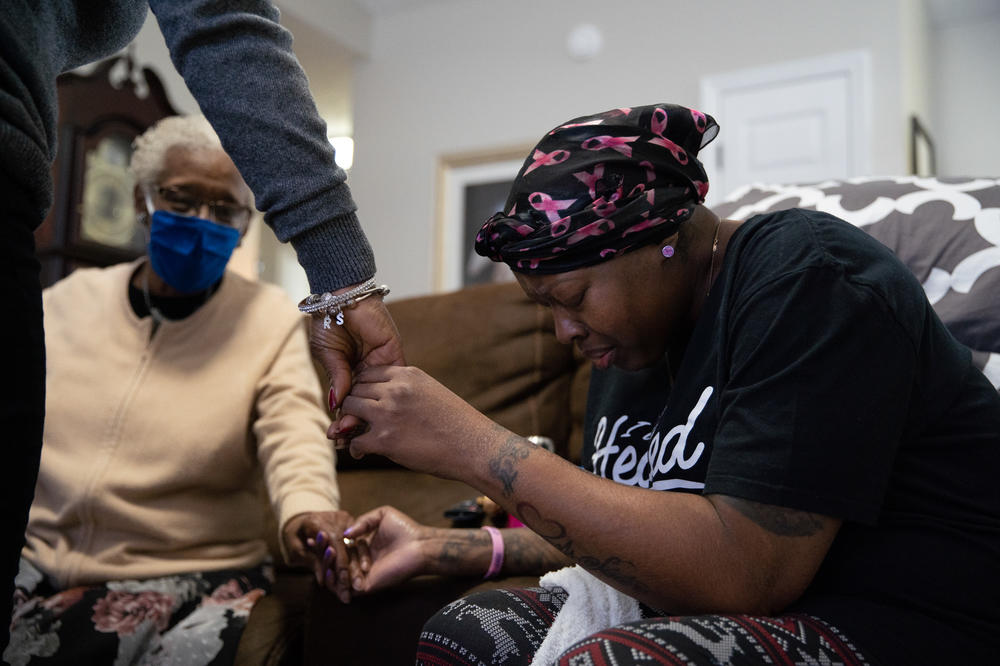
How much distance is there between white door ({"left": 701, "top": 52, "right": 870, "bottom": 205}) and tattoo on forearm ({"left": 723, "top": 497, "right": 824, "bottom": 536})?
126 inches

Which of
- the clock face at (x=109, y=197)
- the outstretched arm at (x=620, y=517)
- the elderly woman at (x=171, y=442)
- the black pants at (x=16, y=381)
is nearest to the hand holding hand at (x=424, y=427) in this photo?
the outstretched arm at (x=620, y=517)

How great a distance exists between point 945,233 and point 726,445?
2.26 feet

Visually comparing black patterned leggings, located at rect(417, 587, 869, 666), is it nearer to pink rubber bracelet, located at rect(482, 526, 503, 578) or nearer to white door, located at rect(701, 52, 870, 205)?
pink rubber bracelet, located at rect(482, 526, 503, 578)

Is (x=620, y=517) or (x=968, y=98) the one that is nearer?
(x=620, y=517)

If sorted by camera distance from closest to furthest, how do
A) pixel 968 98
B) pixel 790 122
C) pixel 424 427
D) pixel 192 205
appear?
pixel 424 427 < pixel 192 205 < pixel 790 122 < pixel 968 98

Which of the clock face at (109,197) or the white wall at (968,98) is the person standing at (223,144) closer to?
the clock face at (109,197)

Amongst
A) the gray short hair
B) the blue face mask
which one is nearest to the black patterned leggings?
the blue face mask

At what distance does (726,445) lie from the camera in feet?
2.60

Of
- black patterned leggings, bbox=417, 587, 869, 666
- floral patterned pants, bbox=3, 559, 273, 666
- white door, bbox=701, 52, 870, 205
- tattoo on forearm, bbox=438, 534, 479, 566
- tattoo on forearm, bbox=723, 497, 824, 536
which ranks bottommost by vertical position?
floral patterned pants, bbox=3, 559, 273, 666

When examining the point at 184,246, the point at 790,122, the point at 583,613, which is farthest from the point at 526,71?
the point at 583,613

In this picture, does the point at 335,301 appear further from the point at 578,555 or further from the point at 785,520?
the point at 785,520

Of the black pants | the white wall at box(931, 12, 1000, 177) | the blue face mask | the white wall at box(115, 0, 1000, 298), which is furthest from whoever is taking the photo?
the white wall at box(931, 12, 1000, 177)

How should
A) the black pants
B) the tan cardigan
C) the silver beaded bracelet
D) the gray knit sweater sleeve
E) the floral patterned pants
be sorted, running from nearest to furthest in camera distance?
the black pants < the gray knit sweater sleeve < the silver beaded bracelet < the floral patterned pants < the tan cardigan

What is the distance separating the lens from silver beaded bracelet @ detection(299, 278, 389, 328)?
985 millimetres
